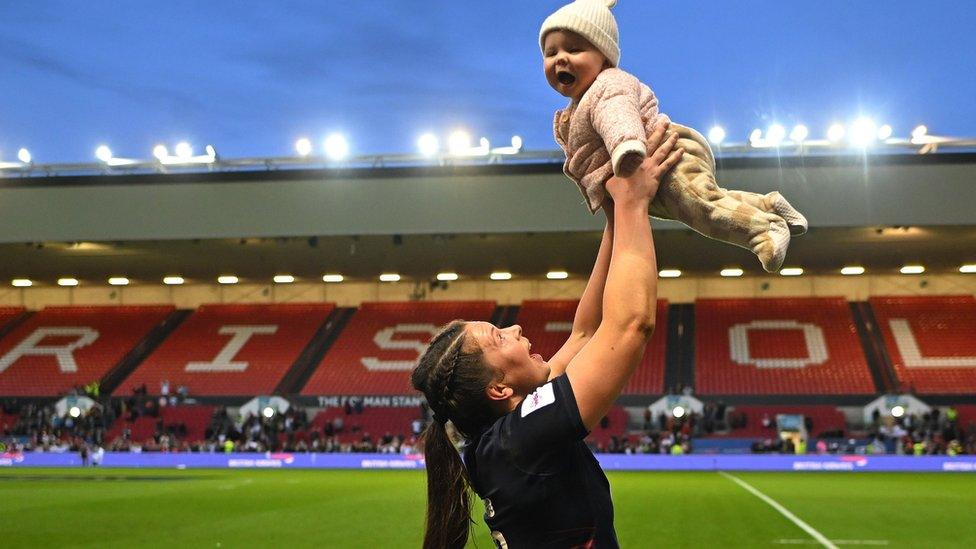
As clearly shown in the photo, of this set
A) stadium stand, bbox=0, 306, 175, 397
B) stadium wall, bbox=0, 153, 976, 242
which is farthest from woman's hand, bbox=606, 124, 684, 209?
stadium stand, bbox=0, 306, 175, 397

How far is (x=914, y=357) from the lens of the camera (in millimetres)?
33906

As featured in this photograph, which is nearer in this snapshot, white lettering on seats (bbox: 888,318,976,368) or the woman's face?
the woman's face

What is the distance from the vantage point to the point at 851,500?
17391 millimetres

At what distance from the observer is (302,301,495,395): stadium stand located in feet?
116

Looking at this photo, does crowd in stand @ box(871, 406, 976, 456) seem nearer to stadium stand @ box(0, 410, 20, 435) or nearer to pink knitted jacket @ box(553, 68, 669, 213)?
pink knitted jacket @ box(553, 68, 669, 213)

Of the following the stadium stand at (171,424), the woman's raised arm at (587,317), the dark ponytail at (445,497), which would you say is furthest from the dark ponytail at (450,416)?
the stadium stand at (171,424)

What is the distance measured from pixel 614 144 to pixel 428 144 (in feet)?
92.6

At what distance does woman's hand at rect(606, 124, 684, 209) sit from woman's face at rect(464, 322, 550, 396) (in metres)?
0.47

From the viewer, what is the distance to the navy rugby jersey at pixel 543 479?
8.36 ft

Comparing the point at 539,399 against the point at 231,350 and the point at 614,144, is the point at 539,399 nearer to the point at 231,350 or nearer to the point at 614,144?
the point at 614,144

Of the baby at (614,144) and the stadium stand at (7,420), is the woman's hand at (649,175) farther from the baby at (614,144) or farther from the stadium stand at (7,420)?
the stadium stand at (7,420)

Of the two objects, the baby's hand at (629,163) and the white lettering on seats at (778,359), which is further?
the white lettering on seats at (778,359)

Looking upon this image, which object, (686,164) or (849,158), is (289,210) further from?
(686,164)

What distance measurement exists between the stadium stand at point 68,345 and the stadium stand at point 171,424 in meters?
3.84
